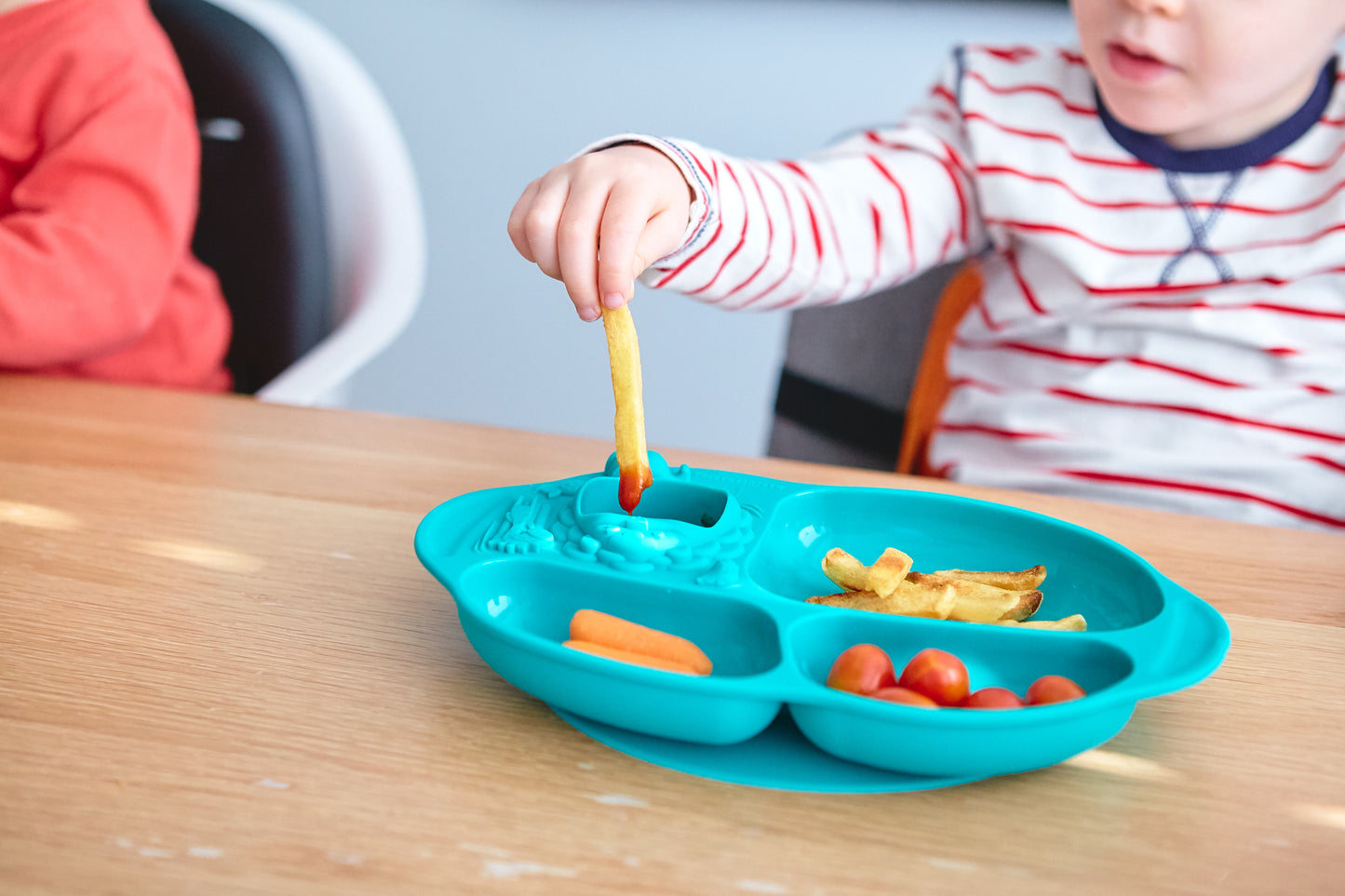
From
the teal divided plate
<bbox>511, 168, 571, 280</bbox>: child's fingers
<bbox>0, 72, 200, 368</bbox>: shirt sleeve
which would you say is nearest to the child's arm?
<bbox>511, 168, 571, 280</bbox>: child's fingers

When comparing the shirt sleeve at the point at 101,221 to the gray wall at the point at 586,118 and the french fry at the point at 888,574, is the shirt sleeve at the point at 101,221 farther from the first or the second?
the gray wall at the point at 586,118

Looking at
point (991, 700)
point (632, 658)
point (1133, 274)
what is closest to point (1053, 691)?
point (991, 700)

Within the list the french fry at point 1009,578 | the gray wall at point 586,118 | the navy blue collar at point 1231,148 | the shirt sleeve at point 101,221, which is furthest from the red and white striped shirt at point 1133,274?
the gray wall at point 586,118

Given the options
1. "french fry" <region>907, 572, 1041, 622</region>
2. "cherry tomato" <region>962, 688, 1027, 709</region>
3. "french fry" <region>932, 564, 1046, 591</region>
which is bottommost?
"french fry" <region>932, 564, 1046, 591</region>

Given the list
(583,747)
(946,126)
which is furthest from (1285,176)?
(583,747)

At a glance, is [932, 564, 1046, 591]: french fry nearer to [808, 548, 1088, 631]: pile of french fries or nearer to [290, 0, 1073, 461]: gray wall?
[808, 548, 1088, 631]: pile of french fries

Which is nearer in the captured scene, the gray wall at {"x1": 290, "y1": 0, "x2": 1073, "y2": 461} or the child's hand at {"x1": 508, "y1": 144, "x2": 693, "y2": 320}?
the child's hand at {"x1": 508, "y1": 144, "x2": 693, "y2": 320}

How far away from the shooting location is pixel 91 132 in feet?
2.98

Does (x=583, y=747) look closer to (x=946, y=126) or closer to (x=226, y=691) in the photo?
(x=226, y=691)

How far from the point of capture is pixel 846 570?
0.43 metres

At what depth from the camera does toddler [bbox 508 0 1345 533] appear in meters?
0.74

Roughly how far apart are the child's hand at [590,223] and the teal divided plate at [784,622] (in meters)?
0.08

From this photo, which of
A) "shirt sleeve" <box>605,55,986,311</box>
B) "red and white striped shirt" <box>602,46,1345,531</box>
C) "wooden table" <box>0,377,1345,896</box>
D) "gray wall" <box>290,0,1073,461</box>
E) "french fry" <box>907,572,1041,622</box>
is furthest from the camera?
"gray wall" <box>290,0,1073,461</box>

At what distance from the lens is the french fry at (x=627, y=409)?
0.44m
